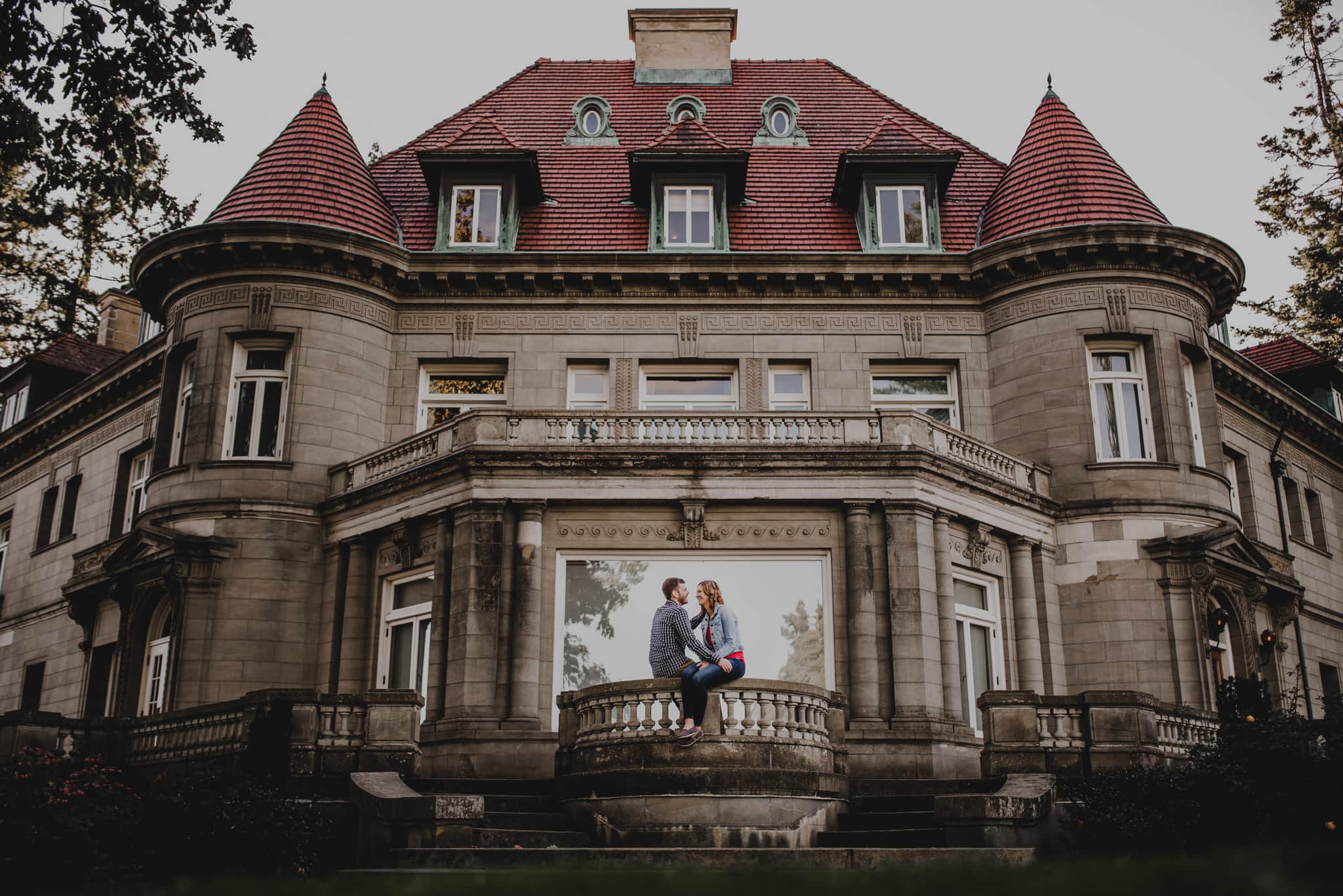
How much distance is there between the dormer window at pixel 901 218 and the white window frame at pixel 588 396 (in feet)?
20.5

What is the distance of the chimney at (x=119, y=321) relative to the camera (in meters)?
36.9

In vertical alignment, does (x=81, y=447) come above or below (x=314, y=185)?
below

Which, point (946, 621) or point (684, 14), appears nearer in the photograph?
point (946, 621)

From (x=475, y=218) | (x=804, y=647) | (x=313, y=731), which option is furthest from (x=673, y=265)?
(x=313, y=731)

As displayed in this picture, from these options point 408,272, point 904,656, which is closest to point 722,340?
point 408,272

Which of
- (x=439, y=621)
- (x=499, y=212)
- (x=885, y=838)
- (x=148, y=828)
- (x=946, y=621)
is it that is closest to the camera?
(x=148, y=828)

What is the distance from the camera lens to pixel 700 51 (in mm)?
31266

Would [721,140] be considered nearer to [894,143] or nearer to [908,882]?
[894,143]

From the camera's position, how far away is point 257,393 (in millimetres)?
23203

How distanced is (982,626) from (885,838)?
26.7 feet

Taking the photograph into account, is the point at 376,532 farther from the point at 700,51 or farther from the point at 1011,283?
the point at 700,51

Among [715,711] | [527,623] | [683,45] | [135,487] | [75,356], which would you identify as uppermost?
[683,45]

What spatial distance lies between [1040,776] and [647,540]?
7646 millimetres

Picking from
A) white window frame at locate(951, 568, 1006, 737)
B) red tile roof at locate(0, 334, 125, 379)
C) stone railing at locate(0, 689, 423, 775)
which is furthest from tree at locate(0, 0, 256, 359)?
red tile roof at locate(0, 334, 125, 379)
